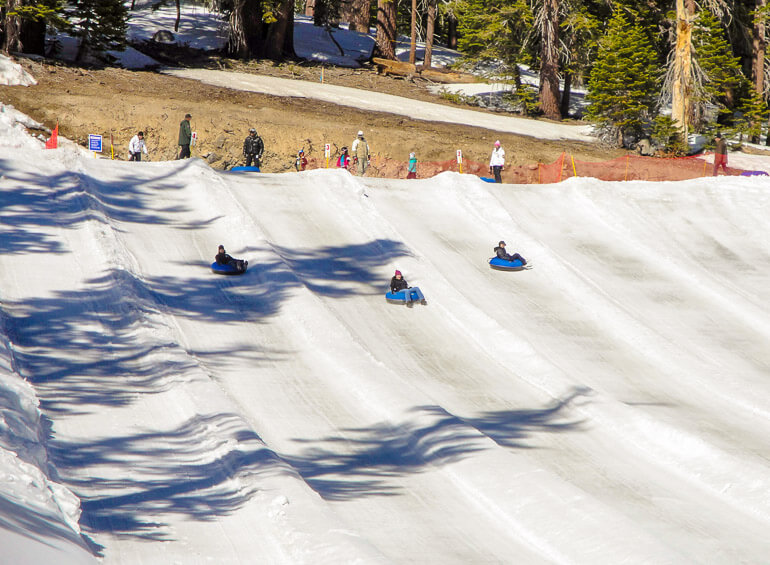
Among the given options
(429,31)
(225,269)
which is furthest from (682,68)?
(225,269)

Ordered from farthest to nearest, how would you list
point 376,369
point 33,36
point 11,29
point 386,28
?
point 386,28
point 33,36
point 11,29
point 376,369

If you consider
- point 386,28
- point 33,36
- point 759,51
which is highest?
point 759,51

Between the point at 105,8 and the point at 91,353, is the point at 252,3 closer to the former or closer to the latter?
the point at 105,8

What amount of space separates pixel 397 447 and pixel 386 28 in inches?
1526

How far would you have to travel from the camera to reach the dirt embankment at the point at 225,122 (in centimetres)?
2822

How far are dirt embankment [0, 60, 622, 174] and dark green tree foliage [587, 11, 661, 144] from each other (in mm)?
2244

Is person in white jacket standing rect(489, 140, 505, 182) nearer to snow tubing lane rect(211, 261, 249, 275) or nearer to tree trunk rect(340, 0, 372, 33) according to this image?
snow tubing lane rect(211, 261, 249, 275)

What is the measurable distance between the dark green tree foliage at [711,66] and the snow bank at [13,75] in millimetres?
27691

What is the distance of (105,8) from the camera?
33.5 meters

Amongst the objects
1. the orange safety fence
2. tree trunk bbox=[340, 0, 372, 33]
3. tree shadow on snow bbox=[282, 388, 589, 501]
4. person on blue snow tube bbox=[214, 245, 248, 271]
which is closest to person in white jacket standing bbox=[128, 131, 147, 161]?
the orange safety fence

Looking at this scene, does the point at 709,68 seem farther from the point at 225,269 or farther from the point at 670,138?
the point at 225,269

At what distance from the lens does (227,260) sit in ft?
57.2

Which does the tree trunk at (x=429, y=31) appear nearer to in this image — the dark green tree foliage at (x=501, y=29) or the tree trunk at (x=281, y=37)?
the dark green tree foliage at (x=501, y=29)

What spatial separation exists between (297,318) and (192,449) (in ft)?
18.6
